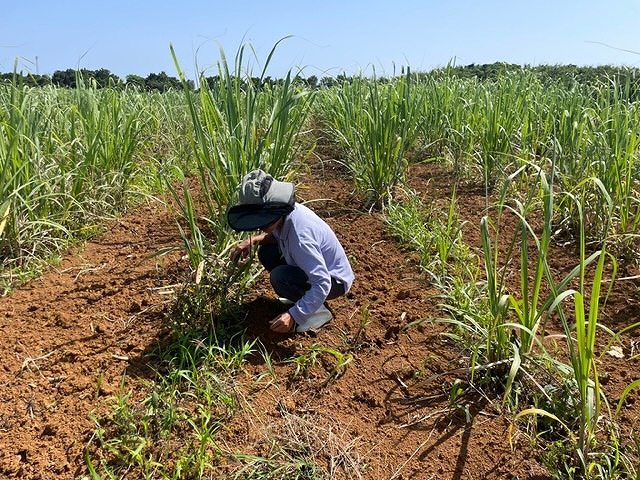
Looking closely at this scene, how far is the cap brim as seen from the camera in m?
1.77

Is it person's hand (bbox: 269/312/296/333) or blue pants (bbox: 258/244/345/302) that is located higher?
blue pants (bbox: 258/244/345/302)

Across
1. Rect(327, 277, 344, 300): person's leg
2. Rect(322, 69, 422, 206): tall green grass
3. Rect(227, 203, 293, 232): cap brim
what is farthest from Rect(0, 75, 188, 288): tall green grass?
Rect(322, 69, 422, 206): tall green grass

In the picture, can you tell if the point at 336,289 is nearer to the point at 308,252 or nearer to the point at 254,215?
the point at 308,252

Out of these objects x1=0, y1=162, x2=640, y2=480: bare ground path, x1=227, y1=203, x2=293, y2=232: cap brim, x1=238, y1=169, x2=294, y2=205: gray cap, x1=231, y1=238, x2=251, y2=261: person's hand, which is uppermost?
x1=238, y1=169, x2=294, y2=205: gray cap

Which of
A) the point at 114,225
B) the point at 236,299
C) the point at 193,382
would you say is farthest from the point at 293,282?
the point at 114,225

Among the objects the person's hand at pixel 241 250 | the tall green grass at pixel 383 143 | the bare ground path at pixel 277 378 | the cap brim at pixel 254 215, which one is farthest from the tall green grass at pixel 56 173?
the tall green grass at pixel 383 143

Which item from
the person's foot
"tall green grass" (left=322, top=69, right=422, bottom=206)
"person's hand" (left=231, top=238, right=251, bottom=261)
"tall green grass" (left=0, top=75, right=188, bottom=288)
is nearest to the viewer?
the person's foot

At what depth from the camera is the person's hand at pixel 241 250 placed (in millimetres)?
2037

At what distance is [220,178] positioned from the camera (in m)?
2.20

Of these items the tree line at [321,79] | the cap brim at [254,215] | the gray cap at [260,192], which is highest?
the tree line at [321,79]

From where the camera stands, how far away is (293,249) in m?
1.91

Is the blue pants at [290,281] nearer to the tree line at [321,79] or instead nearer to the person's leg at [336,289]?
the person's leg at [336,289]

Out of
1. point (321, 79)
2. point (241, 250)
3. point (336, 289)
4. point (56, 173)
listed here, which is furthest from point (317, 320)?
point (321, 79)

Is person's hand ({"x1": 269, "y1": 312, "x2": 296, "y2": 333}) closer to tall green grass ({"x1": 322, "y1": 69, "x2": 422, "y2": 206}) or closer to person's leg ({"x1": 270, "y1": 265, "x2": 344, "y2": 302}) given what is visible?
person's leg ({"x1": 270, "y1": 265, "x2": 344, "y2": 302})
